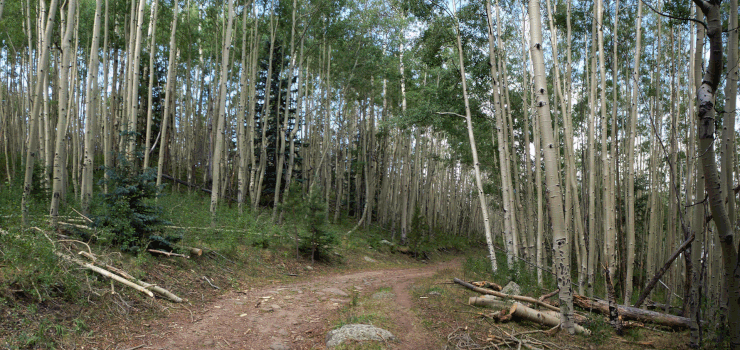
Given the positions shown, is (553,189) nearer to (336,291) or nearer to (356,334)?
(356,334)

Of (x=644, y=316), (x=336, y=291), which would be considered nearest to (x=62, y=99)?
(x=336, y=291)

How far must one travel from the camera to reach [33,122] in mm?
6996

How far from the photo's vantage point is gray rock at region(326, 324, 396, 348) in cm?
456

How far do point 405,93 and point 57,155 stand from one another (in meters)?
14.7

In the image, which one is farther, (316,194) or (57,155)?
(316,194)

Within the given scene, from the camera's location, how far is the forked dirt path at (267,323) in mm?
4547

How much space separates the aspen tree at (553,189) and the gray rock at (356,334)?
2.37 m

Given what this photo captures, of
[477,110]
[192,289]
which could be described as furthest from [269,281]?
[477,110]

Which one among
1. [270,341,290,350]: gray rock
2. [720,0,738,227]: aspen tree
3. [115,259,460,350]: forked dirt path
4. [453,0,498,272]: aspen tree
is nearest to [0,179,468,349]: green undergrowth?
[115,259,460,350]: forked dirt path

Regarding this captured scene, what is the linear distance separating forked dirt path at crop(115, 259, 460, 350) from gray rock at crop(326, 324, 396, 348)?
142mm

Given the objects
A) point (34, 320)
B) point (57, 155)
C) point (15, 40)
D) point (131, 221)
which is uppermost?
point (15, 40)

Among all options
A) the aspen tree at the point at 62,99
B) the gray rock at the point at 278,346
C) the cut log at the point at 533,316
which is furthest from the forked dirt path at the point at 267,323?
the aspen tree at the point at 62,99

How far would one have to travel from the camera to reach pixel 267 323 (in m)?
5.43

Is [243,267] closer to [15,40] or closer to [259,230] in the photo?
→ [259,230]
